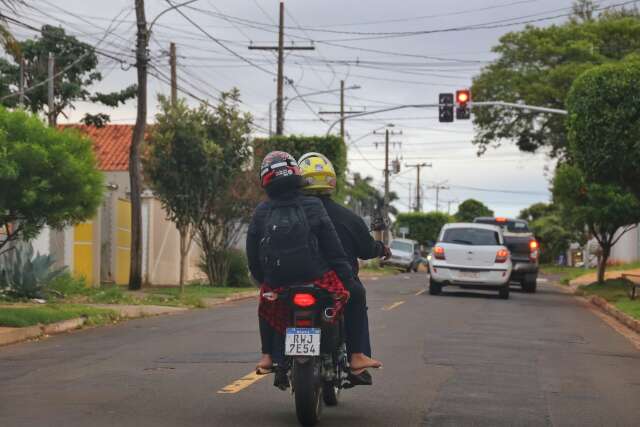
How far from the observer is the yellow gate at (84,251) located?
2609 cm

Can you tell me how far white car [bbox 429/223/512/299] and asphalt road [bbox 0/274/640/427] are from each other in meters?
7.43

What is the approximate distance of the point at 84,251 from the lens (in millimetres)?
26516

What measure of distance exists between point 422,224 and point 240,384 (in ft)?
287

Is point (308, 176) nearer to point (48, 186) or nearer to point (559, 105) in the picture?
point (48, 186)

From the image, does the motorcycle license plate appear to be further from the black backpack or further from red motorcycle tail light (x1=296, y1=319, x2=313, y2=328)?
the black backpack

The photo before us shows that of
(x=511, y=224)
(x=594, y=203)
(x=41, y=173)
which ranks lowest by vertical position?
(x=511, y=224)

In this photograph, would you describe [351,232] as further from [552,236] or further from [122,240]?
[552,236]

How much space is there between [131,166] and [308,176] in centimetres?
1943

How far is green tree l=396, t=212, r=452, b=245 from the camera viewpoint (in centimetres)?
9581

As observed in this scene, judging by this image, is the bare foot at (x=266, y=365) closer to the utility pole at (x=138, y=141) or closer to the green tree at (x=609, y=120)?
the green tree at (x=609, y=120)

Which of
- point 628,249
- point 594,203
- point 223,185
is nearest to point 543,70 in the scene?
point 628,249

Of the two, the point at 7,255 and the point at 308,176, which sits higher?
the point at 308,176

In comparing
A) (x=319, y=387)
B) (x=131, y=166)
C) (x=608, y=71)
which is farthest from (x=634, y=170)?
(x=319, y=387)

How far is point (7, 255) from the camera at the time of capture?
20.5 meters
